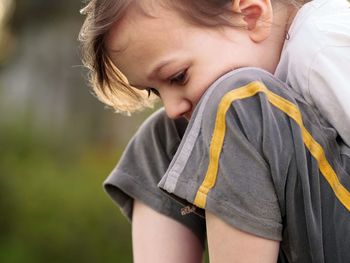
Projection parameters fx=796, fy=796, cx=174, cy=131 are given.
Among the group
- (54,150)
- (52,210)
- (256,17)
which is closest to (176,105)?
(256,17)

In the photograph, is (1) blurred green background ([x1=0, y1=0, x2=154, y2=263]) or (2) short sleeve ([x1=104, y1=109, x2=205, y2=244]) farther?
(1) blurred green background ([x1=0, y1=0, x2=154, y2=263])

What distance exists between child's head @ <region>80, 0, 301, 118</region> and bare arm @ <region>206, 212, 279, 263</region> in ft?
1.18

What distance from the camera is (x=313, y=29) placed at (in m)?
1.57

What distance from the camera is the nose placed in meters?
1.71

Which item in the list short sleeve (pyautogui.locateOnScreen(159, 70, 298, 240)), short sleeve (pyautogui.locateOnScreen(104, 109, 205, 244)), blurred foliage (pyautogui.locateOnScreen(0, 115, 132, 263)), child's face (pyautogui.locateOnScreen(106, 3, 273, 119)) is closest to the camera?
short sleeve (pyautogui.locateOnScreen(159, 70, 298, 240))

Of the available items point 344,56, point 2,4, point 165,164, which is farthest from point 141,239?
point 2,4

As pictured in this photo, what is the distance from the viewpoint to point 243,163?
1.38 m

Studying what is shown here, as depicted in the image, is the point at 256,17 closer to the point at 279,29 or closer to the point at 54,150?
the point at 279,29

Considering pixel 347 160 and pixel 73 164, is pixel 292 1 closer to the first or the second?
pixel 347 160

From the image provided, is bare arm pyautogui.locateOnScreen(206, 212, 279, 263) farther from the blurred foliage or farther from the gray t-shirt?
the blurred foliage

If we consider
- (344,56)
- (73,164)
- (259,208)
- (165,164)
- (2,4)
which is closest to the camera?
(259,208)

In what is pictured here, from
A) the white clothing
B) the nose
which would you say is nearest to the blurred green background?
the nose

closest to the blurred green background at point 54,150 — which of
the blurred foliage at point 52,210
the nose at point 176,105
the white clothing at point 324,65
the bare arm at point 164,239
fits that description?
the blurred foliage at point 52,210

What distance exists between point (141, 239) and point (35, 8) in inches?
172
